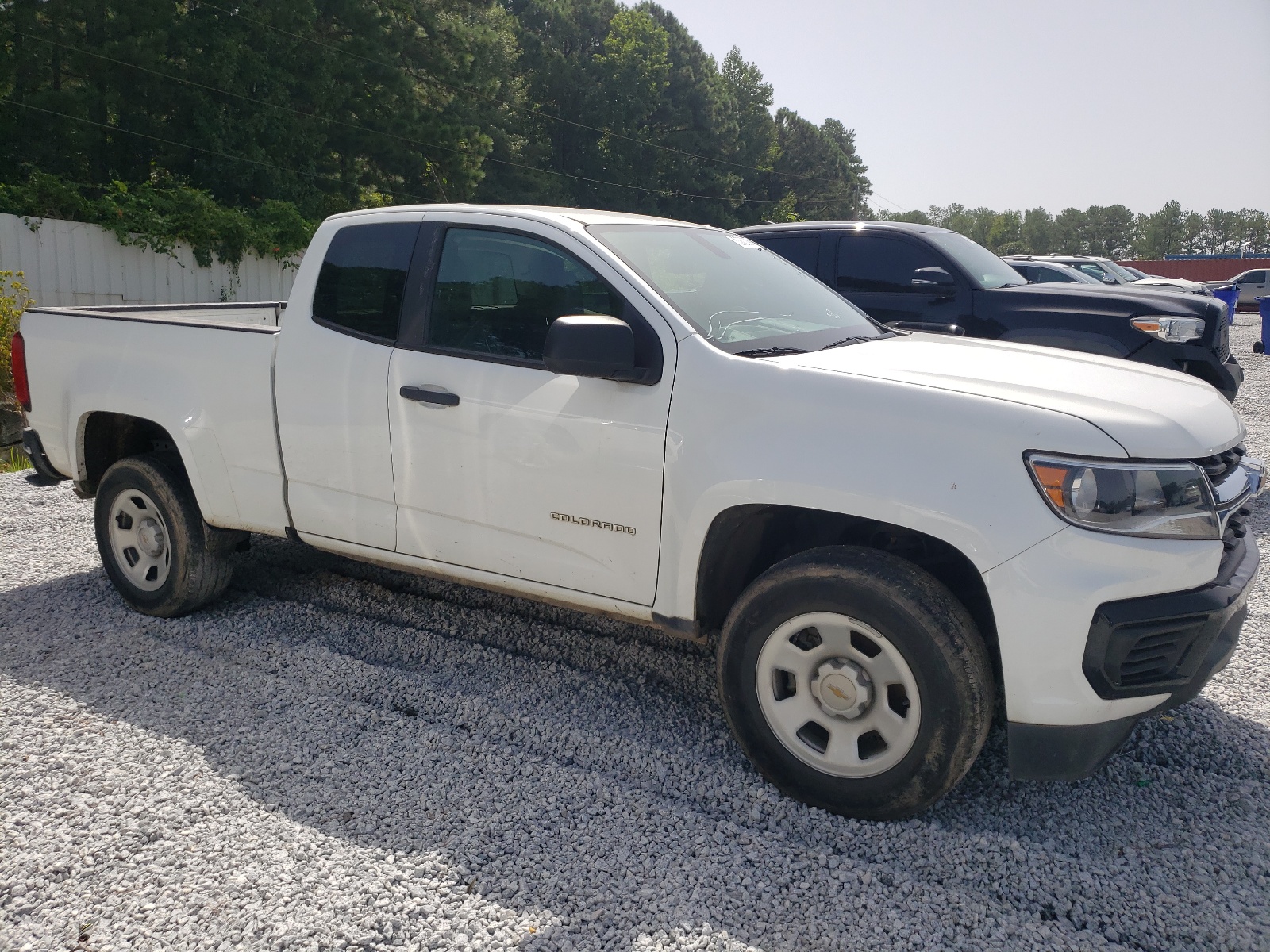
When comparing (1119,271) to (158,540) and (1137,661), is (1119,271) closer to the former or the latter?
(1137,661)

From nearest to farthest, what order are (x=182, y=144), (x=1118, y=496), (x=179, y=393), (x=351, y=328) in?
1. (x=1118, y=496)
2. (x=351, y=328)
3. (x=179, y=393)
4. (x=182, y=144)

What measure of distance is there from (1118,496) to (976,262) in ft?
20.0

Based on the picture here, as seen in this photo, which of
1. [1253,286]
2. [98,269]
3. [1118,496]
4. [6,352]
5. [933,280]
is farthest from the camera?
[1253,286]

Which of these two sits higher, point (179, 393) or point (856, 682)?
point (179, 393)

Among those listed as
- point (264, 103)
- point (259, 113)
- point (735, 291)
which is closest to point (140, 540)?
point (735, 291)

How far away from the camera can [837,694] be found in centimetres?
295

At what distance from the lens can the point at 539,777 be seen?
3.26 meters

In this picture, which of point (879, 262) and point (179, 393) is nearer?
point (179, 393)

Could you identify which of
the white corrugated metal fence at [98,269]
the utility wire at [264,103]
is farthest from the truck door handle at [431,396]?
the utility wire at [264,103]

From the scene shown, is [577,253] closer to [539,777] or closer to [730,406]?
[730,406]

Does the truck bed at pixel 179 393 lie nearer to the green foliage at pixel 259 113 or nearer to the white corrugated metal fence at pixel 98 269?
the white corrugated metal fence at pixel 98 269

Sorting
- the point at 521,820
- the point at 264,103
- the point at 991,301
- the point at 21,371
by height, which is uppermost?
the point at 264,103

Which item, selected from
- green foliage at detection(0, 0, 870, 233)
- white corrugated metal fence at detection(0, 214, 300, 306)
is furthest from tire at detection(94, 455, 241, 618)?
green foliage at detection(0, 0, 870, 233)

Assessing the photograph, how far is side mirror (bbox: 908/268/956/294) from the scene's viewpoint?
→ 7574mm
